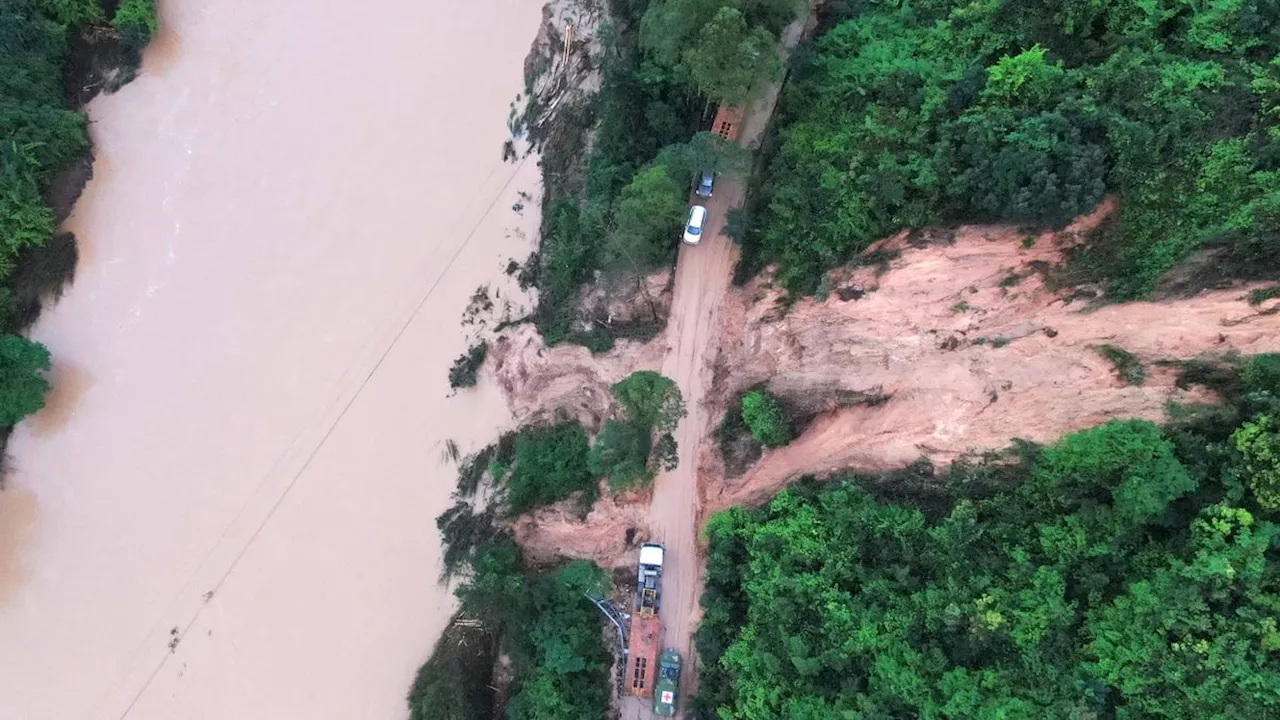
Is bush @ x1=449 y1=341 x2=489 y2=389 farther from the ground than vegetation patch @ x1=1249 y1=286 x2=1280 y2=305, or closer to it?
farther from the ground

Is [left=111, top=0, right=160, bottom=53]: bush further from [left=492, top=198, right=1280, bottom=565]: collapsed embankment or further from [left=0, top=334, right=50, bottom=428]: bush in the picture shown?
[left=492, top=198, right=1280, bottom=565]: collapsed embankment

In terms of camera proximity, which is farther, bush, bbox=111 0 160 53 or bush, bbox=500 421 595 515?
bush, bbox=111 0 160 53

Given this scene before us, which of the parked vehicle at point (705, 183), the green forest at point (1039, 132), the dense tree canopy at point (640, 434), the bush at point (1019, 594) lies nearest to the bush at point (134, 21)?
the parked vehicle at point (705, 183)

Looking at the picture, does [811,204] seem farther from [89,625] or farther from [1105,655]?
[89,625]

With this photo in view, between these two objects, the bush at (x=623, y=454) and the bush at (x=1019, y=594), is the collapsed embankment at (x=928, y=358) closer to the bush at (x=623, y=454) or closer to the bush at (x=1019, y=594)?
the bush at (x=1019, y=594)

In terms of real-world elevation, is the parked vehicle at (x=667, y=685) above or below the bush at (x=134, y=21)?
below

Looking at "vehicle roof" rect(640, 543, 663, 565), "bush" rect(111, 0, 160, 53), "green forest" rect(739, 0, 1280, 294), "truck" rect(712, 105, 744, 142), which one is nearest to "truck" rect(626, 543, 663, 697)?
"vehicle roof" rect(640, 543, 663, 565)
